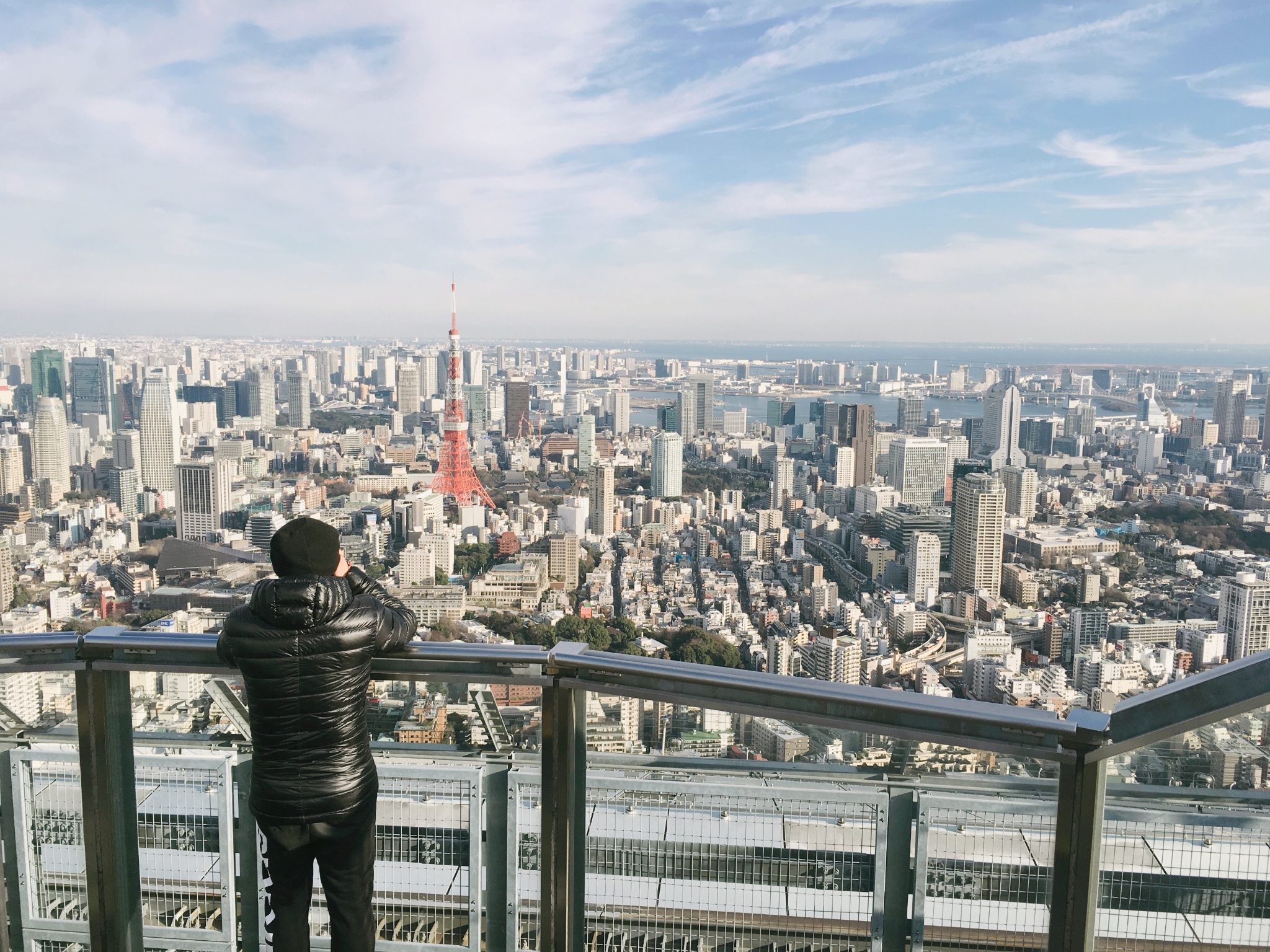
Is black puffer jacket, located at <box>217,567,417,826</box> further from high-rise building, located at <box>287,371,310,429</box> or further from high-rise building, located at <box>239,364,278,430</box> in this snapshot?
high-rise building, located at <box>239,364,278,430</box>

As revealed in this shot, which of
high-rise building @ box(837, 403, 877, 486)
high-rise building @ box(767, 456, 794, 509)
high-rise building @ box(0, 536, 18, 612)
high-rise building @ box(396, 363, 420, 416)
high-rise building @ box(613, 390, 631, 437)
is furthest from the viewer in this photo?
high-rise building @ box(396, 363, 420, 416)

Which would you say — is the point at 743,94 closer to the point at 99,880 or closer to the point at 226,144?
the point at 226,144

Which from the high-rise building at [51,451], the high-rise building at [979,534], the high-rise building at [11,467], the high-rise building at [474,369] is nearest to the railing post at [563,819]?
the high-rise building at [979,534]

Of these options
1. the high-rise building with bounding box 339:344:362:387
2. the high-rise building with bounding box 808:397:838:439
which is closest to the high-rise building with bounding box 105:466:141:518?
the high-rise building with bounding box 339:344:362:387

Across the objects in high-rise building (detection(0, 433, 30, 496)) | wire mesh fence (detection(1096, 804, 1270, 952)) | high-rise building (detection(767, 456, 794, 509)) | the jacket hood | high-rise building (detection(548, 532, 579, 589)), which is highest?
the jacket hood

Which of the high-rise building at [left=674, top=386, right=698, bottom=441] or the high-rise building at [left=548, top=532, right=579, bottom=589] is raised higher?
the high-rise building at [left=674, top=386, right=698, bottom=441]

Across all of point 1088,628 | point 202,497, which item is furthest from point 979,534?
point 202,497
